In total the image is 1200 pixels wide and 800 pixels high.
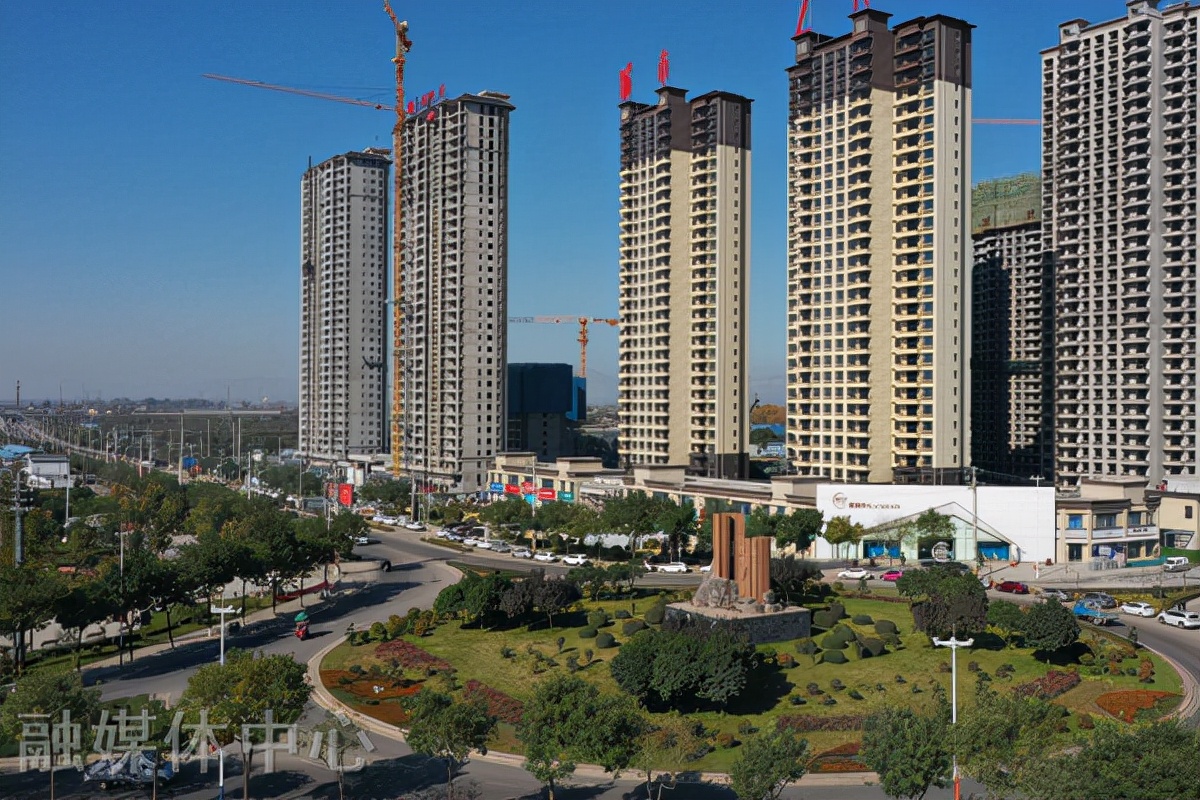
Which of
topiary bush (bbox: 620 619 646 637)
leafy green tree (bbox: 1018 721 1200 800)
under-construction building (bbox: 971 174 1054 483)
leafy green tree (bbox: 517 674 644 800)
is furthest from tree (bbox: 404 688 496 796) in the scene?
under-construction building (bbox: 971 174 1054 483)

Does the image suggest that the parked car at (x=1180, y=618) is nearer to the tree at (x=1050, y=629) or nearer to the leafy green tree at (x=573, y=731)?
the tree at (x=1050, y=629)

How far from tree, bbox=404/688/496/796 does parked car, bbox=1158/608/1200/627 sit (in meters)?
54.7

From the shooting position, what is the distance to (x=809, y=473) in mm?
121562

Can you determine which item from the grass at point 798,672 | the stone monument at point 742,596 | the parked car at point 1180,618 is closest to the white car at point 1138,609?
the parked car at point 1180,618

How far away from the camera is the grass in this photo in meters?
53.4

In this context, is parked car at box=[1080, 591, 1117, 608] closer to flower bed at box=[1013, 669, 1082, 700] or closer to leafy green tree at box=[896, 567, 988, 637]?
leafy green tree at box=[896, 567, 988, 637]

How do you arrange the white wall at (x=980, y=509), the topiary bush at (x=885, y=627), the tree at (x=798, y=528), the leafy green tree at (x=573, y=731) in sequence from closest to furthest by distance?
the leafy green tree at (x=573, y=731), the topiary bush at (x=885, y=627), the tree at (x=798, y=528), the white wall at (x=980, y=509)

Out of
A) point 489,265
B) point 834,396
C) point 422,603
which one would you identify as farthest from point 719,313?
point 422,603

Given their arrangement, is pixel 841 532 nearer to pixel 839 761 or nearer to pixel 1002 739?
pixel 839 761

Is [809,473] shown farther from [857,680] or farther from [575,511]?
[857,680]

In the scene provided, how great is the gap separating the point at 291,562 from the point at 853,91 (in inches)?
3062

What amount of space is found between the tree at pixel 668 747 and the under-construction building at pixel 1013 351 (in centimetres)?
10786

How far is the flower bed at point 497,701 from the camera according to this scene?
54.8 metres

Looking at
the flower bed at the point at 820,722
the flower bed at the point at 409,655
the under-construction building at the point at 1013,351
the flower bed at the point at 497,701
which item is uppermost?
the under-construction building at the point at 1013,351
